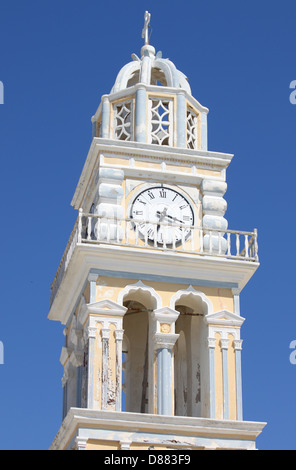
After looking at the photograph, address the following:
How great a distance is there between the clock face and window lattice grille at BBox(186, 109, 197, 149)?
2014 mm

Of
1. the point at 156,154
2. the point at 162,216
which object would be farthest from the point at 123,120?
the point at 162,216

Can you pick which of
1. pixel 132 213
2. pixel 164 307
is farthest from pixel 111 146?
pixel 164 307

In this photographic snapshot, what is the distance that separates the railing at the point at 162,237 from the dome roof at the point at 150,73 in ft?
14.5

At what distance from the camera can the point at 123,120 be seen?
134ft

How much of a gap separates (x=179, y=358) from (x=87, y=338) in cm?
332

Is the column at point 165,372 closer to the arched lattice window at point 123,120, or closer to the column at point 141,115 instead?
the column at point 141,115

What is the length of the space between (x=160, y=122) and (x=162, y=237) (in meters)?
3.65

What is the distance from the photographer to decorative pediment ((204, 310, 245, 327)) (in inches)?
1485

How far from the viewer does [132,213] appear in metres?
38.7

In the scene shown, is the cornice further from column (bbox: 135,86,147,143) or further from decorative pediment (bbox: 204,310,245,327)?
decorative pediment (bbox: 204,310,245,327)

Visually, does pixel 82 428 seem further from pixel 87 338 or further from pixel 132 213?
pixel 132 213

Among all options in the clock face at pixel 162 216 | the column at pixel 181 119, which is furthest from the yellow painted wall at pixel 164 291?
the column at pixel 181 119

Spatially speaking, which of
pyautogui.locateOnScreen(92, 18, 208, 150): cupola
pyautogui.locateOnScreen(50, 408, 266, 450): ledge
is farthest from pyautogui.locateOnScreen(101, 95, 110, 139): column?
pyautogui.locateOnScreen(50, 408, 266, 450): ledge

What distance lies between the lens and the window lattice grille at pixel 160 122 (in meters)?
40.4
